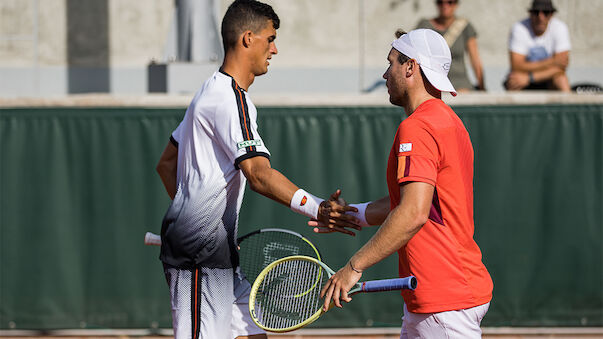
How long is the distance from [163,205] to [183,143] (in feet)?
10.0

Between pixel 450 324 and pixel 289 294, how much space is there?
908 mm

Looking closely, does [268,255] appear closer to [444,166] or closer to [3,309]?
[444,166]

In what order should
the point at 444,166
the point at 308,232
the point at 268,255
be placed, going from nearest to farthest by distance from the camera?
the point at 444,166 → the point at 268,255 → the point at 308,232

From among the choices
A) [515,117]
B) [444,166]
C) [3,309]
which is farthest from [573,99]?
[3,309]

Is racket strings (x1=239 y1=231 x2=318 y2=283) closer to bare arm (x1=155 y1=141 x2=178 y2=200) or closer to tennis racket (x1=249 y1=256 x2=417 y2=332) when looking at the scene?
tennis racket (x1=249 y1=256 x2=417 y2=332)

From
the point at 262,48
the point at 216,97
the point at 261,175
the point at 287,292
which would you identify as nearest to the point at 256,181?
the point at 261,175

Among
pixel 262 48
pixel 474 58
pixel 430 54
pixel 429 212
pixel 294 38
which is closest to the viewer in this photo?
pixel 429 212

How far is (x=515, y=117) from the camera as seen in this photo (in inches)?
291

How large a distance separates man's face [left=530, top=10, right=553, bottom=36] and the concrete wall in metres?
5.76

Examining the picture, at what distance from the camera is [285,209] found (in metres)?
7.28

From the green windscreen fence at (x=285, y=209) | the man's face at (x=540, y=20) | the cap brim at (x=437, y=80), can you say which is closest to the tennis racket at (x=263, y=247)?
the cap brim at (x=437, y=80)

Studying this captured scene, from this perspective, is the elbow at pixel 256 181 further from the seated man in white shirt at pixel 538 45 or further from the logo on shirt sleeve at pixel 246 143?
the seated man in white shirt at pixel 538 45

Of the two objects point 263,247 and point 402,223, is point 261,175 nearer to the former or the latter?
point 263,247

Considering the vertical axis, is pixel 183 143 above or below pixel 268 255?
above
